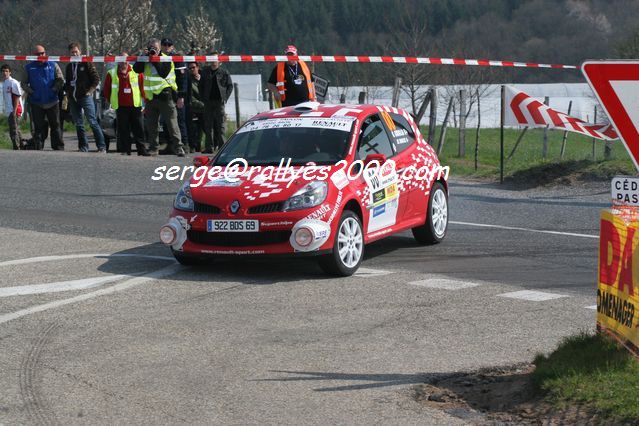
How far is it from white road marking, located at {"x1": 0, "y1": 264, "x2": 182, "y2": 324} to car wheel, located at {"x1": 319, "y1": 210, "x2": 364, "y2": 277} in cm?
160

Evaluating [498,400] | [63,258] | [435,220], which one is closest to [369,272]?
[435,220]

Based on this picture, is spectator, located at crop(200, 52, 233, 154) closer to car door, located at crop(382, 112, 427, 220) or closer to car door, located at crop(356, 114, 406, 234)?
car door, located at crop(382, 112, 427, 220)

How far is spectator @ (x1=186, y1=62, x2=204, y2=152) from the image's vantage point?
2381cm

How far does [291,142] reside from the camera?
12.4m

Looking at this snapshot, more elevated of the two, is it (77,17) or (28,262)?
(77,17)

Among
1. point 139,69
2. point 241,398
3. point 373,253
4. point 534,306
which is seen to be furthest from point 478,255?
point 139,69

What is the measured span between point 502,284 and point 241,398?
4390mm

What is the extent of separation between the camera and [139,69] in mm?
21641

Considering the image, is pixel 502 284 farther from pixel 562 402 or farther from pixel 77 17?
pixel 77 17

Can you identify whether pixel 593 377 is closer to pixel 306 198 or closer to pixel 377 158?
pixel 306 198

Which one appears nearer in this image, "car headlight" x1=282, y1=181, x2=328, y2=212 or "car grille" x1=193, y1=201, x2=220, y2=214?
"car headlight" x1=282, y1=181, x2=328, y2=212

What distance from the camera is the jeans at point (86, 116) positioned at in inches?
925

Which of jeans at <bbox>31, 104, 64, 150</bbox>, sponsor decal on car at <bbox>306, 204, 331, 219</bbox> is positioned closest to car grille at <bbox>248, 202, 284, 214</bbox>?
sponsor decal on car at <bbox>306, 204, 331, 219</bbox>

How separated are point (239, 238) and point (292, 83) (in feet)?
24.9
